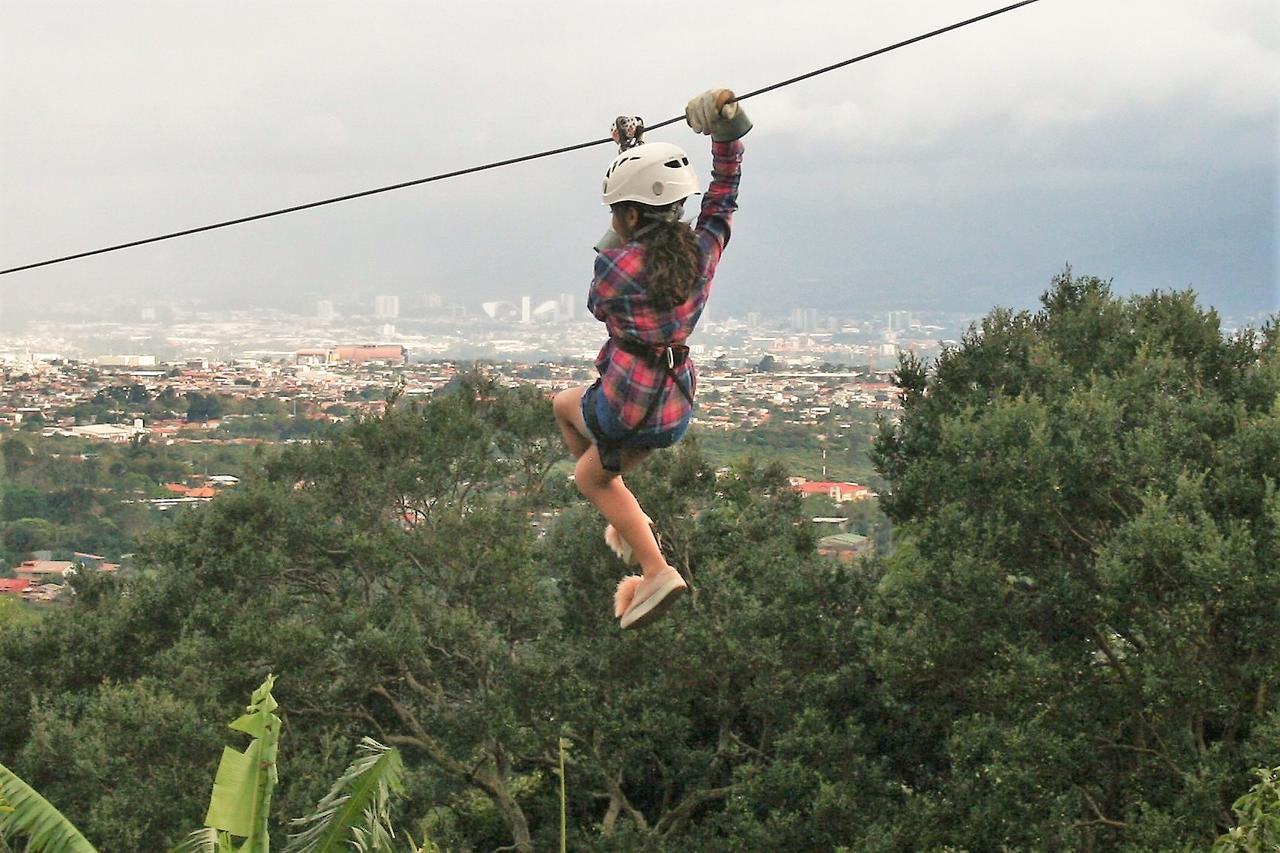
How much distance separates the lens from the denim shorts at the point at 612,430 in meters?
4.61

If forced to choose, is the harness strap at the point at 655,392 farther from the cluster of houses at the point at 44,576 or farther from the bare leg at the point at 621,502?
the cluster of houses at the point at 44,576

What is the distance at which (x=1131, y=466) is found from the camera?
17828mm

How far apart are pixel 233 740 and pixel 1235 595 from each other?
511 inches

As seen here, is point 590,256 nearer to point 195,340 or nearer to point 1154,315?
point 1154,315

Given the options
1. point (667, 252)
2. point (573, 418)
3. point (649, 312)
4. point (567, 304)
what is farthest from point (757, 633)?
point (667, 252)

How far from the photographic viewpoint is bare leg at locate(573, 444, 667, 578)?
4.84 m

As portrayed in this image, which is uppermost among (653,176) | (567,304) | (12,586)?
(653,176)

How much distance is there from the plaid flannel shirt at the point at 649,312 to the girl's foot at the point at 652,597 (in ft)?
2.11

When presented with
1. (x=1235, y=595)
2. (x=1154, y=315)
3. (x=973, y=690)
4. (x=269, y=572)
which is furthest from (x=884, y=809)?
(x=269, y=572)

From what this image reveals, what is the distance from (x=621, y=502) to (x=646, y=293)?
870mm

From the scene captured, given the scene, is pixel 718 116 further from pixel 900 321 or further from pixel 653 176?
pixel 900 321

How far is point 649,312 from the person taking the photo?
14.5 feet

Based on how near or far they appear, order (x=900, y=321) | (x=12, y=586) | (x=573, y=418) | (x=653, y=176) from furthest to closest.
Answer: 1. (x=12, y=586)
2. (x=900, y=321)
3. (x=573, y=418)
4. (x=653, y=176)

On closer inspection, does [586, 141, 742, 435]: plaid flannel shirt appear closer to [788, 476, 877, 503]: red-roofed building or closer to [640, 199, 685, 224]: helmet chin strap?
[640, 199, 685, 224]: helmet chin strap
